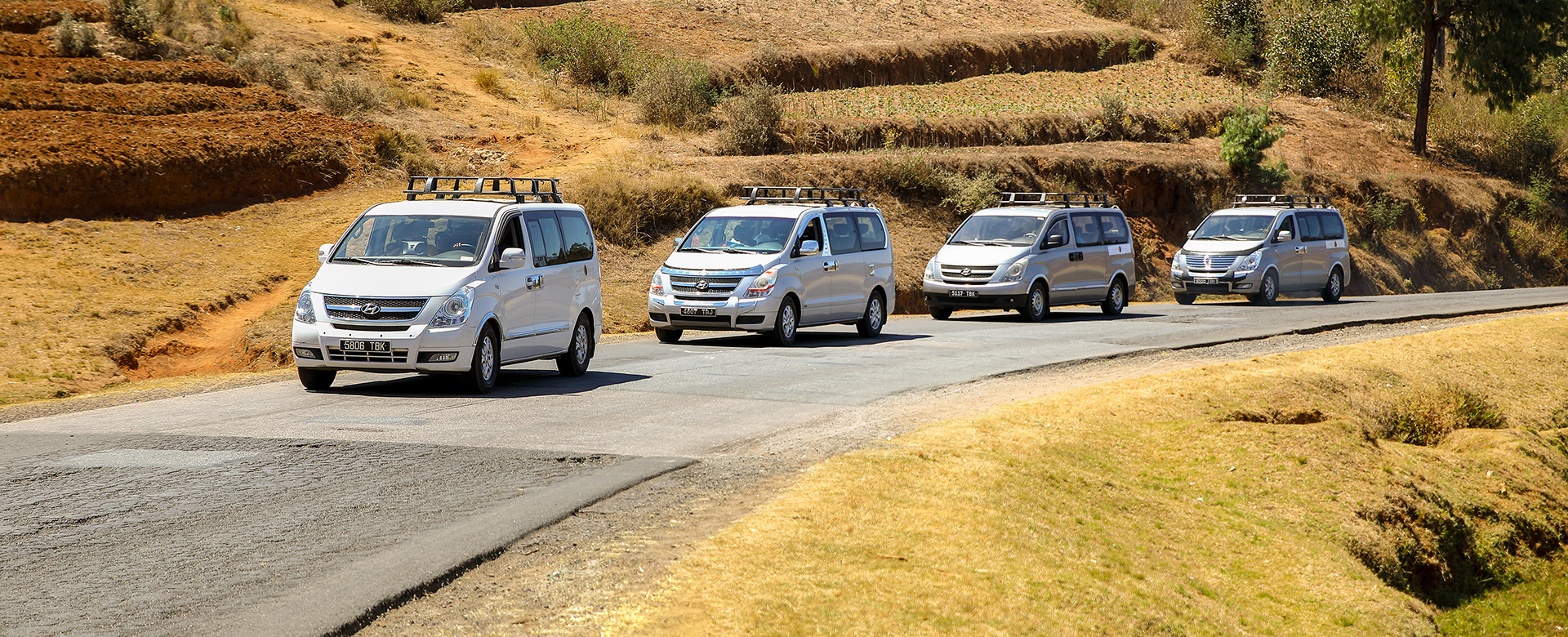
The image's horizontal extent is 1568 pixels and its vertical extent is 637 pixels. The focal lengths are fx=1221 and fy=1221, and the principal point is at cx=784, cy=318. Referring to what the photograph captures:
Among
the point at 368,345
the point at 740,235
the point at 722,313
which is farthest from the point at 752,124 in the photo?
the point at 368,345

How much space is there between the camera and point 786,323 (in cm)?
1725

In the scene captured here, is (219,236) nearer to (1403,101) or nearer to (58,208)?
(58,208)

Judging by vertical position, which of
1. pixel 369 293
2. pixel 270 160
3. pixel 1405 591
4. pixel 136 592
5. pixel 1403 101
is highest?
pixel 1403 101

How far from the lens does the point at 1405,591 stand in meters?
8.41

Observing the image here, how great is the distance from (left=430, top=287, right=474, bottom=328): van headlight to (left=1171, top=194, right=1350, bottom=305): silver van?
19444 mm

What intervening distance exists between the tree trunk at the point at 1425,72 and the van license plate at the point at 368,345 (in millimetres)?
47351

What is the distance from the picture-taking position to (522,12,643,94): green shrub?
38625 millimetres

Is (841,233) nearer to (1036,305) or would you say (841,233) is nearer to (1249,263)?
(1036,305)

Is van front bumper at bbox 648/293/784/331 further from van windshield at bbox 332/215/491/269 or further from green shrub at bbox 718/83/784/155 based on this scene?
green shrub at bbox 718/83/784/155

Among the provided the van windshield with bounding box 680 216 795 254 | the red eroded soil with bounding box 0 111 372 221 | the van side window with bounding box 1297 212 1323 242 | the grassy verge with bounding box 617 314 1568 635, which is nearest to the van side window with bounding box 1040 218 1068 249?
the van windshield with bounding box 680 216 795 254

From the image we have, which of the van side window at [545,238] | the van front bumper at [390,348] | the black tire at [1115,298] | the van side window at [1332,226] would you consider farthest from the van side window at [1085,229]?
the van front bumper at [390,348]

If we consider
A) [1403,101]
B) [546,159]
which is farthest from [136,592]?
A: [1403,101]

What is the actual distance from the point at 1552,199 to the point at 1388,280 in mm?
14429

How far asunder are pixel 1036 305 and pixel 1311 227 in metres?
9.93
